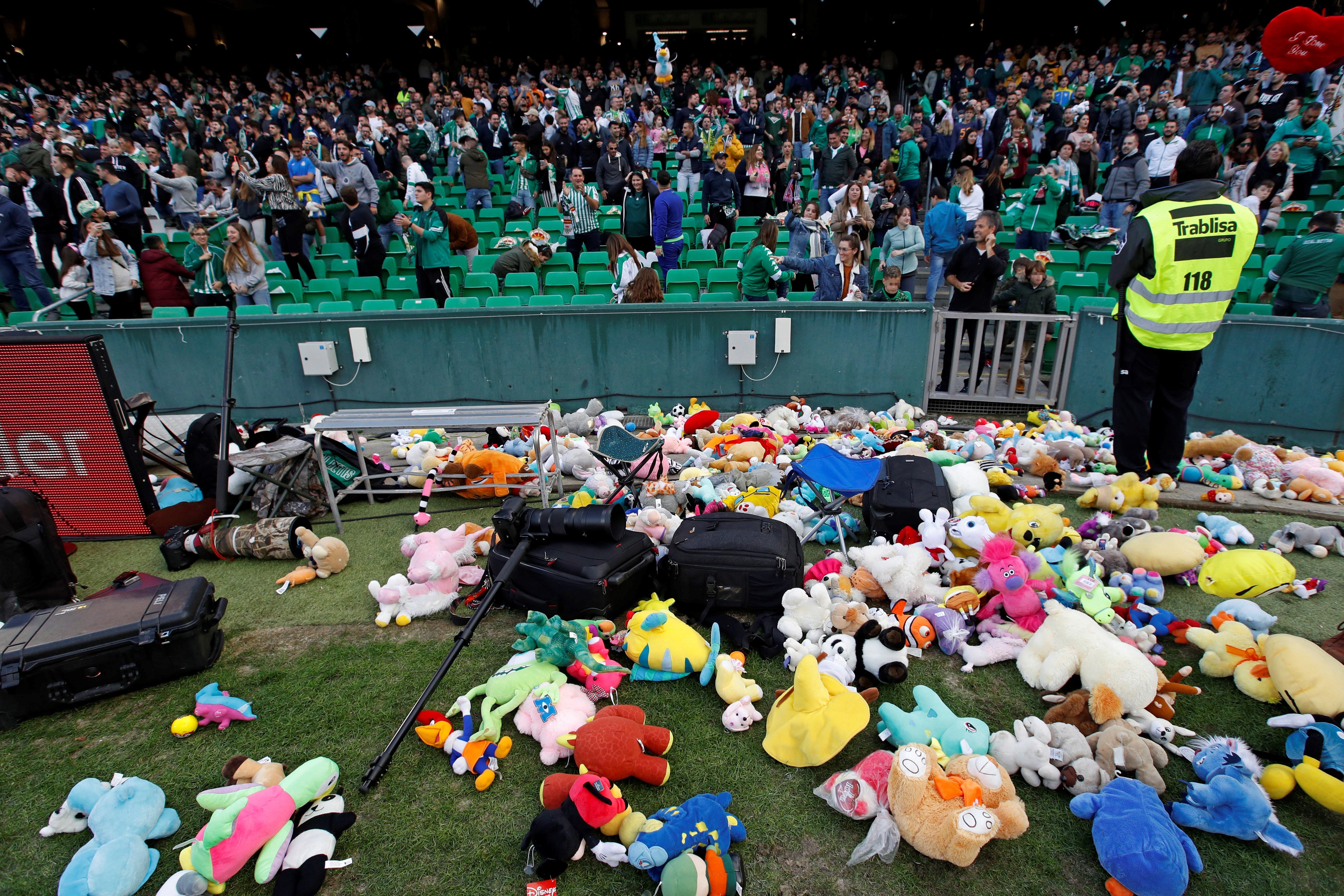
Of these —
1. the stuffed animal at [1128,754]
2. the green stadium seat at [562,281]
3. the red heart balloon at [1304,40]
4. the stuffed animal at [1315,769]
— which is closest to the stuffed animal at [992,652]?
the stuffed animal at [1128,754]

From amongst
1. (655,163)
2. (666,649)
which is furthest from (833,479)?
(655,163)

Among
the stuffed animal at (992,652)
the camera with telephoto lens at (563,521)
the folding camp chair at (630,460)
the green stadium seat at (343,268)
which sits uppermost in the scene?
the green stadium seat at (343,268)

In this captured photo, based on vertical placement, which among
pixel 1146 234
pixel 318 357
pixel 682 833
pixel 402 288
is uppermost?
pixel 1146 234

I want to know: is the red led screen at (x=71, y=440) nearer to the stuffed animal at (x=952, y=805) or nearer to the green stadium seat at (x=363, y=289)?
the green stadium seat at (x=363, y=289)

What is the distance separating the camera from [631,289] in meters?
7.34

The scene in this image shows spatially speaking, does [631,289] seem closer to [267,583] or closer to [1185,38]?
[267,583]

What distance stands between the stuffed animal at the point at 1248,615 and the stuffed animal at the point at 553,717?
312 cm

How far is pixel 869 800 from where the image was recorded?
2559mm

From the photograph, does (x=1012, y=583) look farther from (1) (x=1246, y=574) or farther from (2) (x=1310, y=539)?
(2) (x=1310, y=539)

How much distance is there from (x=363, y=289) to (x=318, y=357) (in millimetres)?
2597

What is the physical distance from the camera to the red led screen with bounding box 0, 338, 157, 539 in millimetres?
4727

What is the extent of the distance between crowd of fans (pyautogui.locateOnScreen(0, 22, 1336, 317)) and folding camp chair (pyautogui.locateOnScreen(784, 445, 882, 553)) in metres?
3.11

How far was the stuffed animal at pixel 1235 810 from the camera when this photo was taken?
2.42m

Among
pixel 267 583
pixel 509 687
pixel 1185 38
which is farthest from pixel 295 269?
pixel 1185 38
